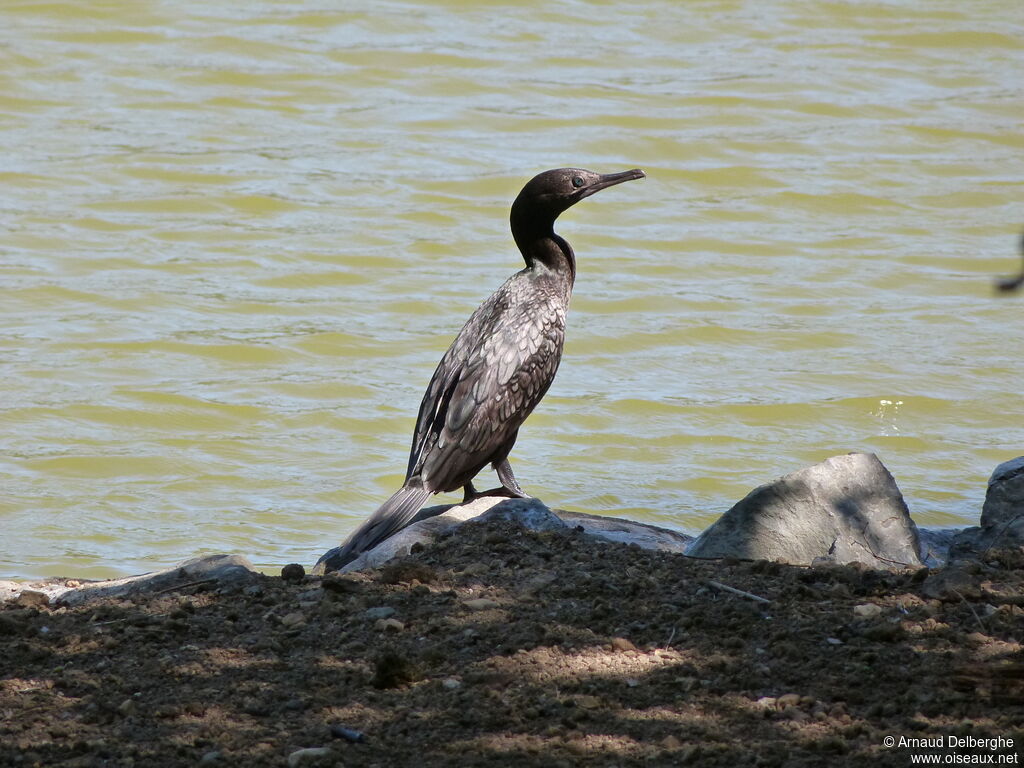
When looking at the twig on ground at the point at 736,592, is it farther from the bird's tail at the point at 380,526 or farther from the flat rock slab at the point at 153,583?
the bird's tail at the point at 380,526

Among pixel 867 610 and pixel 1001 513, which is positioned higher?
pixel 867 610

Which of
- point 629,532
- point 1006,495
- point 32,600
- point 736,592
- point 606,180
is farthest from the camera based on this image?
point 606,180

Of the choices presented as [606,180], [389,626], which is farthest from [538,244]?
[389,626]

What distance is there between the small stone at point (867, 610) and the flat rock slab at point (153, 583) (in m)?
1.87

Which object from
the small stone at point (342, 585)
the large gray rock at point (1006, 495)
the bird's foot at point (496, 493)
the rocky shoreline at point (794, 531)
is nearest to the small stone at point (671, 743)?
the small stone at point (342, 585)

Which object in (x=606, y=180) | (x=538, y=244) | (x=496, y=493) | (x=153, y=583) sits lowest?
(x=496, y=493)

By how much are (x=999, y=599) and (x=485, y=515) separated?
69.0 inches

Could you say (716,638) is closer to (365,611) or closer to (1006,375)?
(365,611)

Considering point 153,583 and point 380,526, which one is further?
point 380,526

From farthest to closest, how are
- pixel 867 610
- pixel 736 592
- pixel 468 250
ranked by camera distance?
pixel 468 250, pixel 736 592, pixel 867 610

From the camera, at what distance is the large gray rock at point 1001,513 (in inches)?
204

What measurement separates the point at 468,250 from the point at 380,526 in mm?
6230

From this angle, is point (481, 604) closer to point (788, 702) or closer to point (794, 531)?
point (788, 702)

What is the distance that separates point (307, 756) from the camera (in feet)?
10.6
